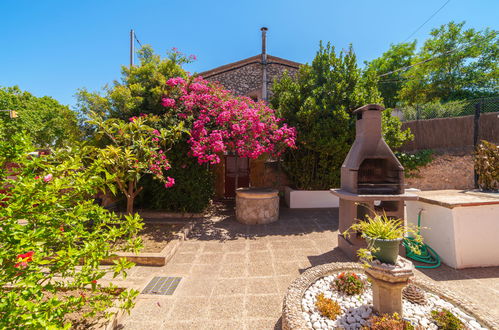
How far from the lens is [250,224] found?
265 inches

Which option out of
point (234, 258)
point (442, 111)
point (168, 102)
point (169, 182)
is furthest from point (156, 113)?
point (442, 111)

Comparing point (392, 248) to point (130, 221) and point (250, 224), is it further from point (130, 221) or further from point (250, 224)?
point (250, 224)

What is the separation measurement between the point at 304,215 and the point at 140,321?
227 inches

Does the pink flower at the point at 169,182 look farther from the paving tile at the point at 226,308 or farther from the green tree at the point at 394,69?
the green tree at the point at 394,69

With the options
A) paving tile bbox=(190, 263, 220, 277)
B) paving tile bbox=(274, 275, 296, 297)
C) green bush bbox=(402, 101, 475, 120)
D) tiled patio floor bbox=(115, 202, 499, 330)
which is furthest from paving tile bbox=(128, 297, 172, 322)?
green bush bbox=(402, 101, 475, 120)

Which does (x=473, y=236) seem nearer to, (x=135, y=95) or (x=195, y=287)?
(x=195, y=287)

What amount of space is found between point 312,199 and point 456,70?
20996mm

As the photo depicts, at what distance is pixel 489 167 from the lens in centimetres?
533

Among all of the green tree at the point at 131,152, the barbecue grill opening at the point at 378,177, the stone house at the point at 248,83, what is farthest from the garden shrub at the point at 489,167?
the green tree at the point at 131,152

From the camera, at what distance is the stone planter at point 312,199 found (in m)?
8.47

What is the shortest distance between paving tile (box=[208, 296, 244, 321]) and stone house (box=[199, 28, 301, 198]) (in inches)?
279

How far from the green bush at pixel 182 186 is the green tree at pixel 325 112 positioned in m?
3.53

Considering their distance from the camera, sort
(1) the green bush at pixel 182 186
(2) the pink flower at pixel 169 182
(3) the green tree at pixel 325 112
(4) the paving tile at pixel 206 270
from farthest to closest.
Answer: (3) the green tree at pixel 325 112 → (1) the green bush at pixel 182 186 → (2) the pink flower at pixel 169 182 → (4) the paving tile at pixel 206 270

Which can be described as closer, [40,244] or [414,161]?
[40,244]
